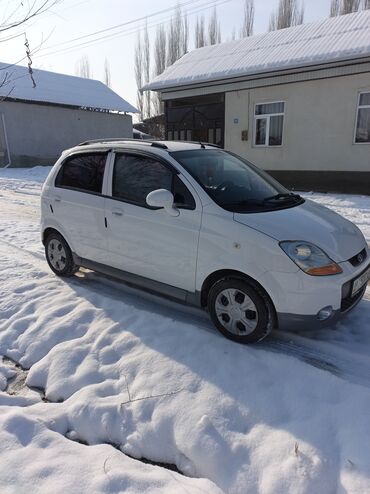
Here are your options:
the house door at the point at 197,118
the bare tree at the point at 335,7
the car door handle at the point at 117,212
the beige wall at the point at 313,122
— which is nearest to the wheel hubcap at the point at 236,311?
the car door handle at the point at 117,212

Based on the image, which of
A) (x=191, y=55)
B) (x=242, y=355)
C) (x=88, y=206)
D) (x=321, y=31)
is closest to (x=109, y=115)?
(x=191, y=55)

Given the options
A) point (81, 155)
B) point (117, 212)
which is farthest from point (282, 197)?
point (81, 155)

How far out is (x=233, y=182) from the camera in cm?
392

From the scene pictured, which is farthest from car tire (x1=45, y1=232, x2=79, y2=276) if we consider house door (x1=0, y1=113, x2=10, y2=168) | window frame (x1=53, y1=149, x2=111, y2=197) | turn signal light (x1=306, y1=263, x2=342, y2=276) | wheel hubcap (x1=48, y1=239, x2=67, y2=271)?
house door (x1=0, y1=113, x2=10, y2=168)

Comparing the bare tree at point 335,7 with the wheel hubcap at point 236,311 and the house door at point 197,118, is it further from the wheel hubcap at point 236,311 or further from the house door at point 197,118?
the wheel hubcap at point 236,311

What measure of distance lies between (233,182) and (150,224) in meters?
0.94

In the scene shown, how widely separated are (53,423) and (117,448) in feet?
1.65

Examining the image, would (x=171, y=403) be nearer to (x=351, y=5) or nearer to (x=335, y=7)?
(x=351, y=5)

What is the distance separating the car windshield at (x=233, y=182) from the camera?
362 cm

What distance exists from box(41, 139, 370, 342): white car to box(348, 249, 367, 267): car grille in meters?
0.01

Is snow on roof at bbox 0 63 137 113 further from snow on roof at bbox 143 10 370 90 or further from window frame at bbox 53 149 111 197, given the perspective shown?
window frame at bbox 53 149 111 197

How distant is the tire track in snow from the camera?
3.09 m

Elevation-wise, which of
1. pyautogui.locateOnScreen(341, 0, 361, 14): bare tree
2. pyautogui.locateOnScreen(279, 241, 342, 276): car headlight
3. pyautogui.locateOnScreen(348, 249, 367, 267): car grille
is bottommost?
pyautogui.locateOnScreen(348, 249, 367, 267): car grille

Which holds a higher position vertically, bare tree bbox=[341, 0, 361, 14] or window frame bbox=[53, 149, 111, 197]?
bare tree bbox=[341, 0, 361, 14]
